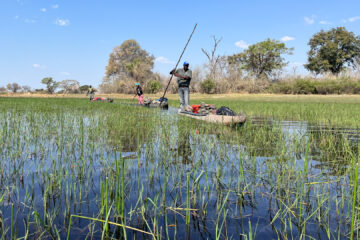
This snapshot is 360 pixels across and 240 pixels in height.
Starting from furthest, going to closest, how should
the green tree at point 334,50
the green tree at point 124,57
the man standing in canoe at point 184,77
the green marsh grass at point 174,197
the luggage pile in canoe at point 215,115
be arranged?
the green tree at point 124,57 → the green tree at point 334,50 → the man standing in canoe at point 184,77 → the luggage pile in canoe at point 215,115 → the green marsh grass at point 174,197

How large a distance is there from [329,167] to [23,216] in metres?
4.97

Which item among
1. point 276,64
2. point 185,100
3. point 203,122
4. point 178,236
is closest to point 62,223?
point 178,236

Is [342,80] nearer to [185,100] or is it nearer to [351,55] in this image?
[351,55]

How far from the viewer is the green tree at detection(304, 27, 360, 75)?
54.0 metres

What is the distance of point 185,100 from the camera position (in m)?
15.4

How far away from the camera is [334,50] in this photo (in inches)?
2116

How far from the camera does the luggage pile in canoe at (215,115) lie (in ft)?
32.2

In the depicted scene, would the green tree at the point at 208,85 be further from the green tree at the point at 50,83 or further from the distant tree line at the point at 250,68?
the green tree at the point at 50,83

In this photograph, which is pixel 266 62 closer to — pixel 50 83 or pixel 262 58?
pixel 262 58

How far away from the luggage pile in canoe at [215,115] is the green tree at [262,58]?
1763 inches

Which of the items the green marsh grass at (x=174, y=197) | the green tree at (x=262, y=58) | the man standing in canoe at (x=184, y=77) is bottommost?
the green marsh grass at (x=174, y=197)

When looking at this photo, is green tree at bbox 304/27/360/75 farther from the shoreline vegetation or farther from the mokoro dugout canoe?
the mokoro dugout canoe

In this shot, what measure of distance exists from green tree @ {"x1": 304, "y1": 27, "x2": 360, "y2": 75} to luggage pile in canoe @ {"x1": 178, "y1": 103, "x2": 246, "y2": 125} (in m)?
50.3

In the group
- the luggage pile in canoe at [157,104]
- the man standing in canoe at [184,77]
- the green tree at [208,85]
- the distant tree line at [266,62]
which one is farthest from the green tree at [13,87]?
the man standing in canoe at [184,77]
